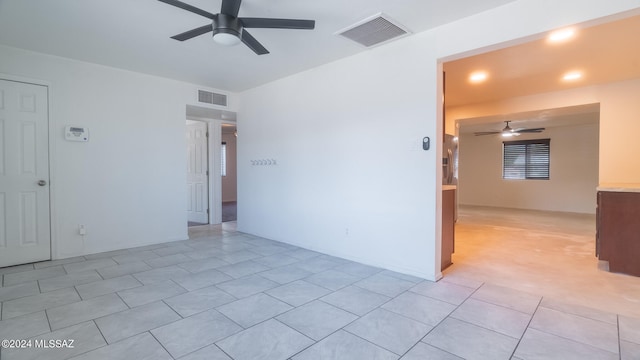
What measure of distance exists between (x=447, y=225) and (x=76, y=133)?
4.81 m

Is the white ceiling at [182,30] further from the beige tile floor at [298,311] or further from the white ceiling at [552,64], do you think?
the beige tile floor at [298,311]

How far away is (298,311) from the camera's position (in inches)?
94.0

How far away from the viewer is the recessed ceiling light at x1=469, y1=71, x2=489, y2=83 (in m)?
4.14

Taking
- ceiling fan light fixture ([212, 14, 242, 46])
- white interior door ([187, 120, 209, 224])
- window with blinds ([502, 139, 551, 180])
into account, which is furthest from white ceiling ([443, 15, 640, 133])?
white interior door ([187, 120, 209, 224])

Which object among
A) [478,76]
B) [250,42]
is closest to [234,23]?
[250,42]

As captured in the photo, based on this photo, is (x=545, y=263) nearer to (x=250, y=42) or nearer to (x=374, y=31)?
(x=374, y=31)

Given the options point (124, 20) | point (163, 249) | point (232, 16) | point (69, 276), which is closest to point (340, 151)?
point (232, 16)

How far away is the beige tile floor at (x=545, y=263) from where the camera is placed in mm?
2744

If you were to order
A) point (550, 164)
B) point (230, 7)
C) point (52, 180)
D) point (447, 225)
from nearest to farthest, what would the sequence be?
point (230, 7)
point (447, 225)
point (52, 180)
point (550, 164)

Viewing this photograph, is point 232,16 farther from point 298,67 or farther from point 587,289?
point 587,289

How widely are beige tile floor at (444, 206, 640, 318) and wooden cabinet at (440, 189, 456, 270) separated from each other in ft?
0.50

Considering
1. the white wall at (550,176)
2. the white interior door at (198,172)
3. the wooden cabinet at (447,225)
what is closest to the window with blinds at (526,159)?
the white wall at (550,176)

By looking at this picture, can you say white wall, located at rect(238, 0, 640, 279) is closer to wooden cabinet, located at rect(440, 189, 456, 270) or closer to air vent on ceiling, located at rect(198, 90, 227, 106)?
wooden cabinet, located at rect(440, 189, 456, 270)

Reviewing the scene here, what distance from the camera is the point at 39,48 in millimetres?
3496
